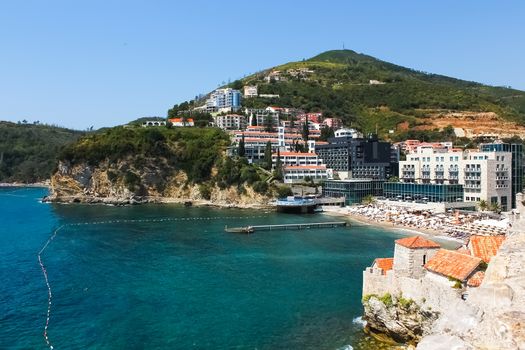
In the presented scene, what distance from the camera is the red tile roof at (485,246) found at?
23.3 metres

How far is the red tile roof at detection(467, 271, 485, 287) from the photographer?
20.1 m

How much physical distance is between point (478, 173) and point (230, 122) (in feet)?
227

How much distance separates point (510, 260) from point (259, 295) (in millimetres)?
21675

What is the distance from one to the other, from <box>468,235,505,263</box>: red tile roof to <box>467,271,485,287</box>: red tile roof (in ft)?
7.84

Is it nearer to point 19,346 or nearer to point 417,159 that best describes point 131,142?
point 417,159

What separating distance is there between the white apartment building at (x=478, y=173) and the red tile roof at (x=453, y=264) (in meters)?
53.7

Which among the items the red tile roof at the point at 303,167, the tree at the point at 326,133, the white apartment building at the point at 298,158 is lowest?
the red tile roof at the point at 303,167

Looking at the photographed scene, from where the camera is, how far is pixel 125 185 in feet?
319

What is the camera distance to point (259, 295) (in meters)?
32.7

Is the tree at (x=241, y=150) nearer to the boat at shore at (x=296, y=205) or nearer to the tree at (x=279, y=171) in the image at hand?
the tree at (x=279, y=171)

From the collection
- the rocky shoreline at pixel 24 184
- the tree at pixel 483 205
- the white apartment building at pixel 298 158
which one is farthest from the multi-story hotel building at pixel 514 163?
the rocky shoreline at pixel 24 184

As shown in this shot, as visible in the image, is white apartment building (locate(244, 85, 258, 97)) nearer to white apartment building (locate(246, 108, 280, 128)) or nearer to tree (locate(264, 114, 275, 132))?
white apartment building (locate(246, 108, 280, 128))

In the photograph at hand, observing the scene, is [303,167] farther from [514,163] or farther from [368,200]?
[514,163]

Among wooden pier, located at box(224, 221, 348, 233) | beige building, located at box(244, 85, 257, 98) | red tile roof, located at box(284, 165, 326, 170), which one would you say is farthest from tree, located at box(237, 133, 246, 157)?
beige building, located at box(244, 85, 257, 98)
